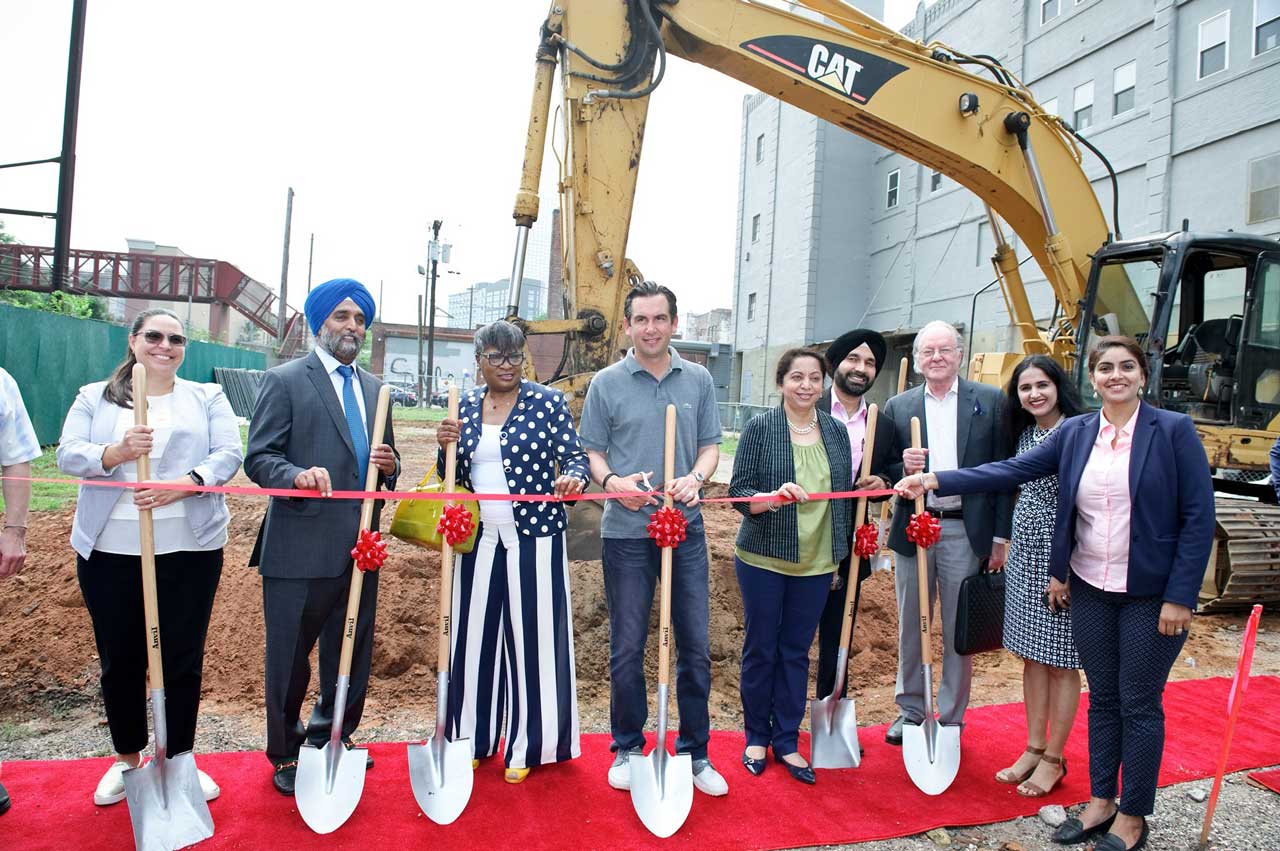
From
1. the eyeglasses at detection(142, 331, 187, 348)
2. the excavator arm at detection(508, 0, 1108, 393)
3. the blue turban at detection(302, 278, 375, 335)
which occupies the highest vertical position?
the excavator arm at detection(508, 0, 1108, 393)

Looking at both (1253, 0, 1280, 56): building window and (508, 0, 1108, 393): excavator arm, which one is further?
(1253, 0, 1280, 56): building window

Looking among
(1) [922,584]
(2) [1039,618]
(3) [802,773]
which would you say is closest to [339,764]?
(3) [802,773]

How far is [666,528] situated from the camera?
3.11m

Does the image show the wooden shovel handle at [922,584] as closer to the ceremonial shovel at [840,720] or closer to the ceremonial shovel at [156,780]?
the ceremonial shovel at [840,720]

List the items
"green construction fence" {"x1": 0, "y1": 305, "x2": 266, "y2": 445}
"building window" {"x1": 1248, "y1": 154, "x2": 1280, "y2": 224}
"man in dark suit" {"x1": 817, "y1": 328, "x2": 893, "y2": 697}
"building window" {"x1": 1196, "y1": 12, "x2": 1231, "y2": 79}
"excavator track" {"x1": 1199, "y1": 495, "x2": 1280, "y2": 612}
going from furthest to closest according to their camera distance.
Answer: "building window" {"x1": 1196, "y1": 12, "x2": 1231, "y2": 79}, "building window" {"x1": 1248, "y1": 154, "x2": 1280, "y2": 224}, "green construction fence" {"x1": 0, "y1": 305, "x2": 266, "y2": 445}, "excavator track" {"x1": 1199, "y1": 495, "x2": 1280, "y2": 612}, "man in dark suit" {"x1": 817, "y1": 328, "x2": 893, "y2": 697}

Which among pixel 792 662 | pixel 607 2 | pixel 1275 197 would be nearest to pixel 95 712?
pixel 792 662

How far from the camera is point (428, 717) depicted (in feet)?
13.8

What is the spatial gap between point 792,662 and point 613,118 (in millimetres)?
3855

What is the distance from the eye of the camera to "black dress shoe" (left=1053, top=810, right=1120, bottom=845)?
9.87 feet

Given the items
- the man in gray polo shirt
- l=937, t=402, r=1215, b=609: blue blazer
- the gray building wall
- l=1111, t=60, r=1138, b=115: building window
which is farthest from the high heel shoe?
l=1111, t=60, r=1138, b=115: building window

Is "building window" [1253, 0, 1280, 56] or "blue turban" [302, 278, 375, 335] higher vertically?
"building window" [1253, 0, 1280, 56]

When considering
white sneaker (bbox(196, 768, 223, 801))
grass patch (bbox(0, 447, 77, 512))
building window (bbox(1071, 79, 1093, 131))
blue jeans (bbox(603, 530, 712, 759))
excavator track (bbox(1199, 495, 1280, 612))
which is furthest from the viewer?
building window (bbox(1071, 79, 1093, 131))

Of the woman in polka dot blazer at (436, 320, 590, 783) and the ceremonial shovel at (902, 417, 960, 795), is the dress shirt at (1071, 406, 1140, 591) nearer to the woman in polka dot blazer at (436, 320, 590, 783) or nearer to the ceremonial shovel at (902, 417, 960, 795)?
the ceremonial shovel at (902, 417, 960, 795)

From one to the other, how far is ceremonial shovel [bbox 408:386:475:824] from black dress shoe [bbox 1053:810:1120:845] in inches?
87.1
